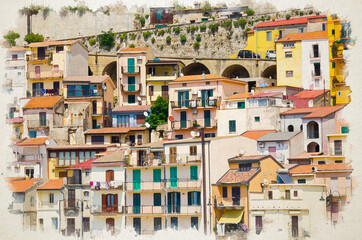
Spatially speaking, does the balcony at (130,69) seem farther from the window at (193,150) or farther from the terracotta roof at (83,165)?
the window at (193,150)

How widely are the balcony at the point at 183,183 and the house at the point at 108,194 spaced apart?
10.2 ft

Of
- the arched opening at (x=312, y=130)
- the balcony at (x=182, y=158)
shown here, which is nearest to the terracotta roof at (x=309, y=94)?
the arched opening at (x=312, y=130)

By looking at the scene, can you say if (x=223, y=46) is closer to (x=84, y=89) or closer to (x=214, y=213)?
(x=84, y=89)

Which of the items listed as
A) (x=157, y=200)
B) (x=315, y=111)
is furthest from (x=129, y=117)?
(x=315, y=111)

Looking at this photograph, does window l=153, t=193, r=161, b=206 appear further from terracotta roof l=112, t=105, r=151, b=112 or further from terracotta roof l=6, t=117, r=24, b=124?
terracotta roof l=6, t=117, r=24, b=124

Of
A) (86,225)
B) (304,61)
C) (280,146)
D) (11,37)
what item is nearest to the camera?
(86,225)

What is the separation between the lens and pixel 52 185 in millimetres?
54031

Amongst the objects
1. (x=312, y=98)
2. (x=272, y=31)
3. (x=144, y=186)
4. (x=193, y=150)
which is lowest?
(x=144, y=186)

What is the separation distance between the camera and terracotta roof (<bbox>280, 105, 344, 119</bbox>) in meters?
55.0

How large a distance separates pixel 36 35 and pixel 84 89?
19.5 meters

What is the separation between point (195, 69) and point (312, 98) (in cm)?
1477

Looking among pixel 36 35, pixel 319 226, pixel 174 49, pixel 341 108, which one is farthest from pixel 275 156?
pixel 36 35

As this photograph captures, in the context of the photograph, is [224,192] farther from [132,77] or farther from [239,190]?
[132,77]

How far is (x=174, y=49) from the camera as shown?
79812 mm
